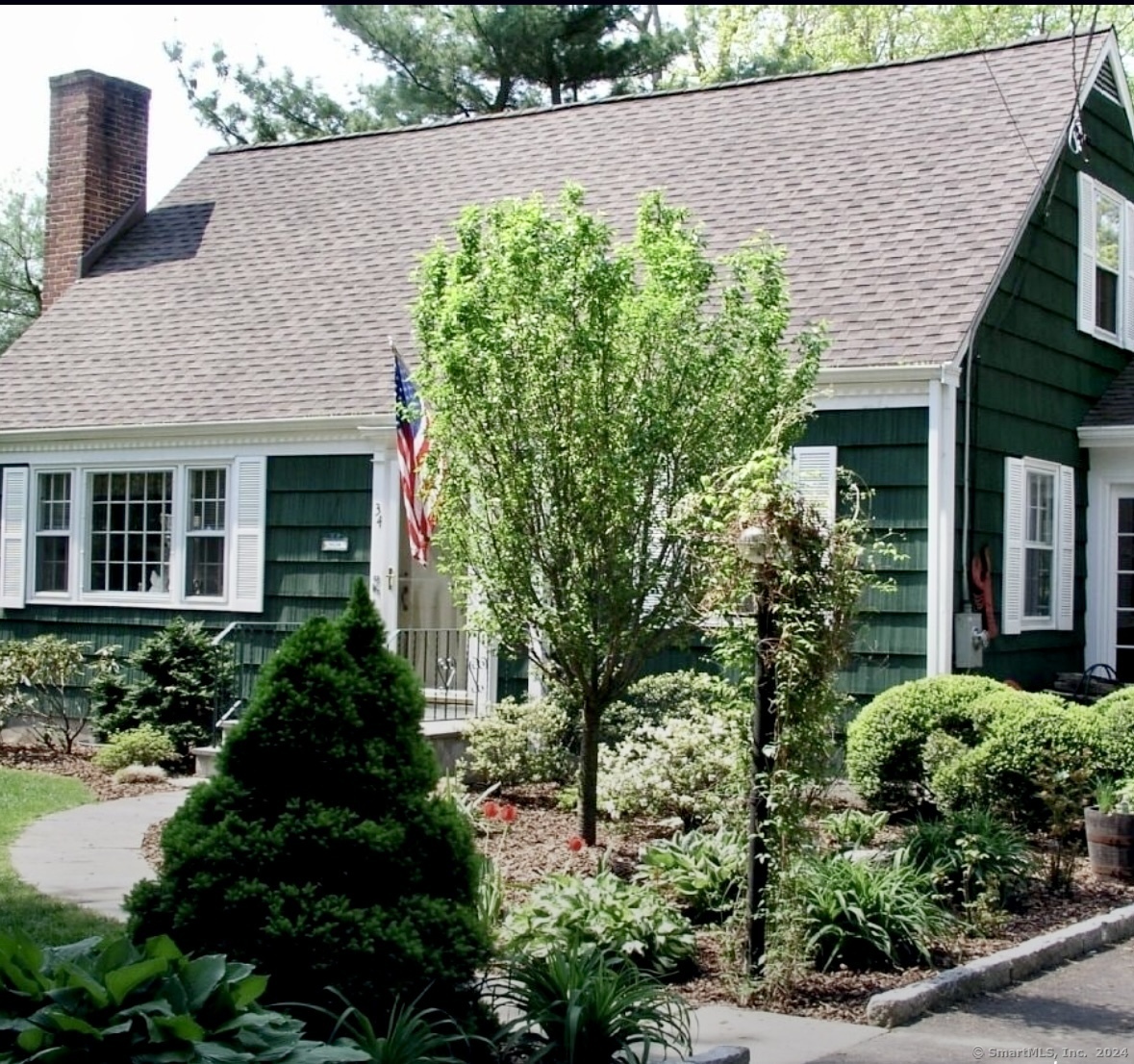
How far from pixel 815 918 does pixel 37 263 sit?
2993cm

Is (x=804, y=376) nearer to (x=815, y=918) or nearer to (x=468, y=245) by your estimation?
(x=468, y=245)

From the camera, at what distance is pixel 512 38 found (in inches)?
1102

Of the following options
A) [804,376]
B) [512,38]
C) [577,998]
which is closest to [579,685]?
[804,376]

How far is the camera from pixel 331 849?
16.6 feet

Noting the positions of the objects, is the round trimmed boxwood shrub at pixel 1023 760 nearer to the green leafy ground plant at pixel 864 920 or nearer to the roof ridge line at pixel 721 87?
the green leafy ground plant at pixel 864 920

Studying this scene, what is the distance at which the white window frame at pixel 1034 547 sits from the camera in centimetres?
1295

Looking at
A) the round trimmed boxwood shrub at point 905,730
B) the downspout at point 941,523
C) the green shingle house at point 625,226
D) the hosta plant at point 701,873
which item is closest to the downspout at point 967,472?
the green shingle house at point 625,226

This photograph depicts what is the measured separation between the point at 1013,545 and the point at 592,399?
561 cm

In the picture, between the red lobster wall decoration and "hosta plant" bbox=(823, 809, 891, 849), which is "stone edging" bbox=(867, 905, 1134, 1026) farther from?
the red lobster wall decoration

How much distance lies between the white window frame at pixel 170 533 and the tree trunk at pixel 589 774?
21.0ft

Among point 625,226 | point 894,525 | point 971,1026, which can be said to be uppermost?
point 625,226

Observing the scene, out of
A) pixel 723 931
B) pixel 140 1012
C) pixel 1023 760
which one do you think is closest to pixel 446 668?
pixel 1023 760

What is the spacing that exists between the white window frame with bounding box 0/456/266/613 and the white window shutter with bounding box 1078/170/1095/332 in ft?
25.2

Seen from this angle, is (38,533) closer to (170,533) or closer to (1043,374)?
(170,533)
